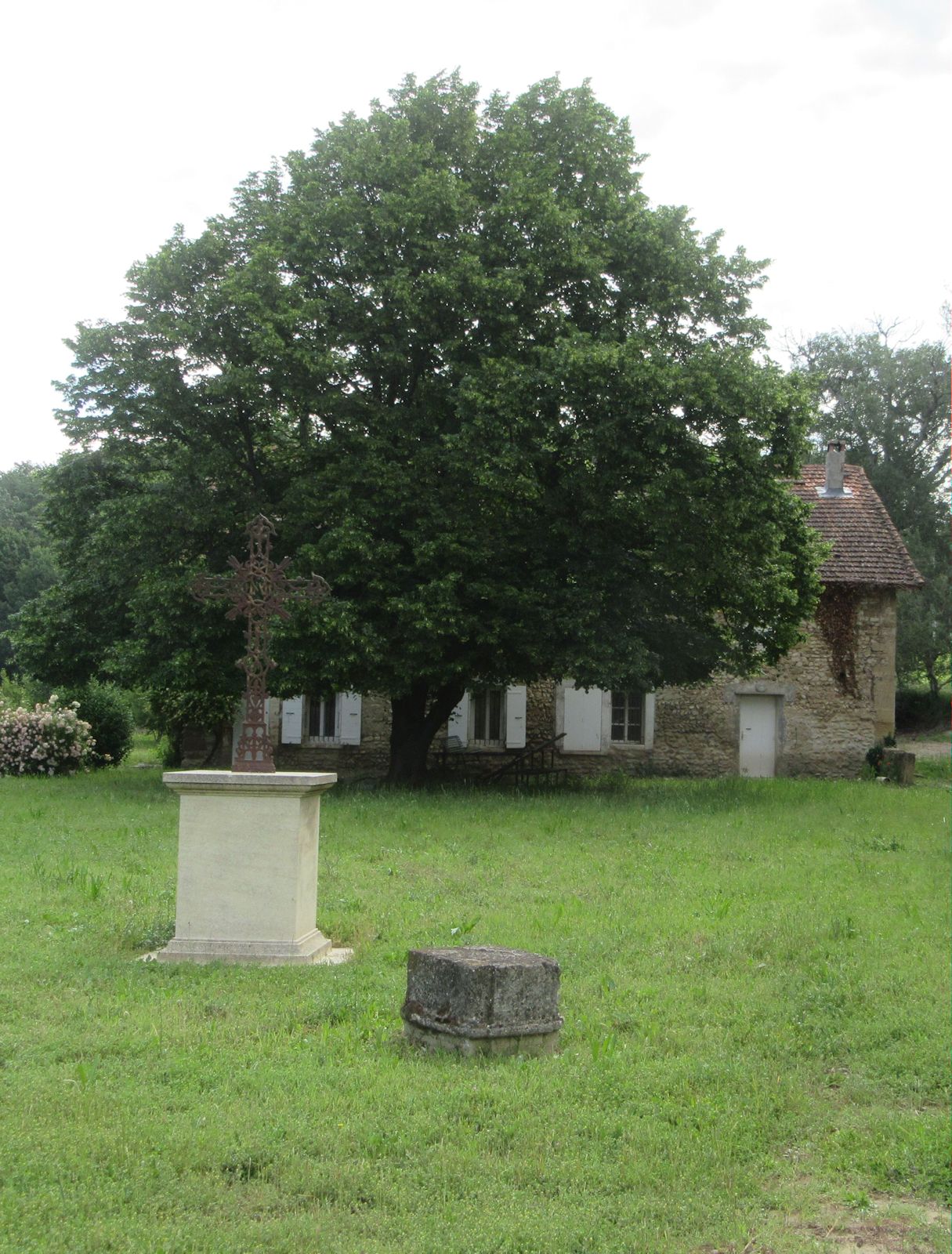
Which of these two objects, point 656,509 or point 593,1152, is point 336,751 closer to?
point 656,509

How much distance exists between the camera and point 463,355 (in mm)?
16844

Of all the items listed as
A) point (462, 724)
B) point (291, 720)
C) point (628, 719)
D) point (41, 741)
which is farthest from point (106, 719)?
point (628, 719)

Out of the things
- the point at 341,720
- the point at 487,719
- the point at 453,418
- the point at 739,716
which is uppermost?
the point at 453,418

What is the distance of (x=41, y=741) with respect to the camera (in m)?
23.0

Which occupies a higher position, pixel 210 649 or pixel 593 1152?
pixel 210 649

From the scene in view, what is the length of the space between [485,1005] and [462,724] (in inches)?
700

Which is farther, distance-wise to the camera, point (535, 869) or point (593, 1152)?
point (535, 869)

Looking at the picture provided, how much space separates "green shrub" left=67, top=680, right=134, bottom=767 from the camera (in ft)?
83.7

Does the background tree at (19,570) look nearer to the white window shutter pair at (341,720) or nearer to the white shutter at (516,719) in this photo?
the white window shutter pair at (341,720)

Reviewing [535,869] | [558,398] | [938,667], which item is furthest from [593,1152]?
[938,667]

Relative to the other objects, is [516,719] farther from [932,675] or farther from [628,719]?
[932,675]

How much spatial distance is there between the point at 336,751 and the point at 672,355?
11.0 meters

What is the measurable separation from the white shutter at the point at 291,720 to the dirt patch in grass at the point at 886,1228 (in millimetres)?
19313

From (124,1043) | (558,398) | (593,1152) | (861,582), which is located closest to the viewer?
(593,1152)
